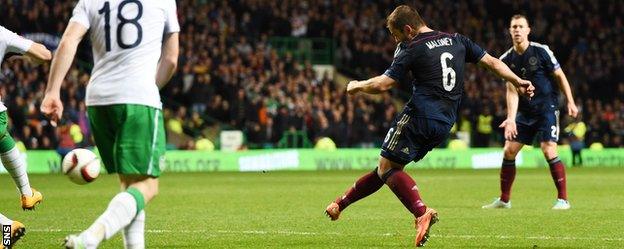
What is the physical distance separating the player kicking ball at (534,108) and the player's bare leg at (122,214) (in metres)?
7.48

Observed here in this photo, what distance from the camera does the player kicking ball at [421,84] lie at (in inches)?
391

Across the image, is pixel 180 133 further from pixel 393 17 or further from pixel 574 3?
pixel 393 17

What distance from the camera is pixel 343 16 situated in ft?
123

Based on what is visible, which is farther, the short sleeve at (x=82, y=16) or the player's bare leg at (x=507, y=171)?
the player's bare leg at (x=507, y=171)

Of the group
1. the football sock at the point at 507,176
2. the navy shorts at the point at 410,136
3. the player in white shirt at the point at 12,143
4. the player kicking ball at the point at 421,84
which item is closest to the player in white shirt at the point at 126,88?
the player in white shirt at the point at 12,143

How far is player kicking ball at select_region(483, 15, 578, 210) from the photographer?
14117 millimetres

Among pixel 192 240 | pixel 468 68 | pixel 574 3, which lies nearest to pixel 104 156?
pixel 192 240

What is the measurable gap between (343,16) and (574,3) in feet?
27.2

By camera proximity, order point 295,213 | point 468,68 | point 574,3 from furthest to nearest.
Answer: point 574,3 < point 468,68 < point 295,213

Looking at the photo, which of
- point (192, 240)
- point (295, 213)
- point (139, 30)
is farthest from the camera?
point (295, 213)

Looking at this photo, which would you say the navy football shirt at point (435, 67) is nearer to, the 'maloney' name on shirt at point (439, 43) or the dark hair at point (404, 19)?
the 'maloney' name on shirt at point (439, 43)

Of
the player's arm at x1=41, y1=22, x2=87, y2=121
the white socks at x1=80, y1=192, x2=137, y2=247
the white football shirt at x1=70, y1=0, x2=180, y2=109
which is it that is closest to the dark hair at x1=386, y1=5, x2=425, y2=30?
the white football shirt at x1=70, y1=0, x2=180, y2=109

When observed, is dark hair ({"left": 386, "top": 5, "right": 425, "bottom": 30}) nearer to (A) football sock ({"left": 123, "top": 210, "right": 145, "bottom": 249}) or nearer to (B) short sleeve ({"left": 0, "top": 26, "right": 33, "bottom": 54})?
(B) short sleeve ({"left": 0, "top": 26, "right": 33, "bottom": 54})

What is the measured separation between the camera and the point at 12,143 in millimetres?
10375
